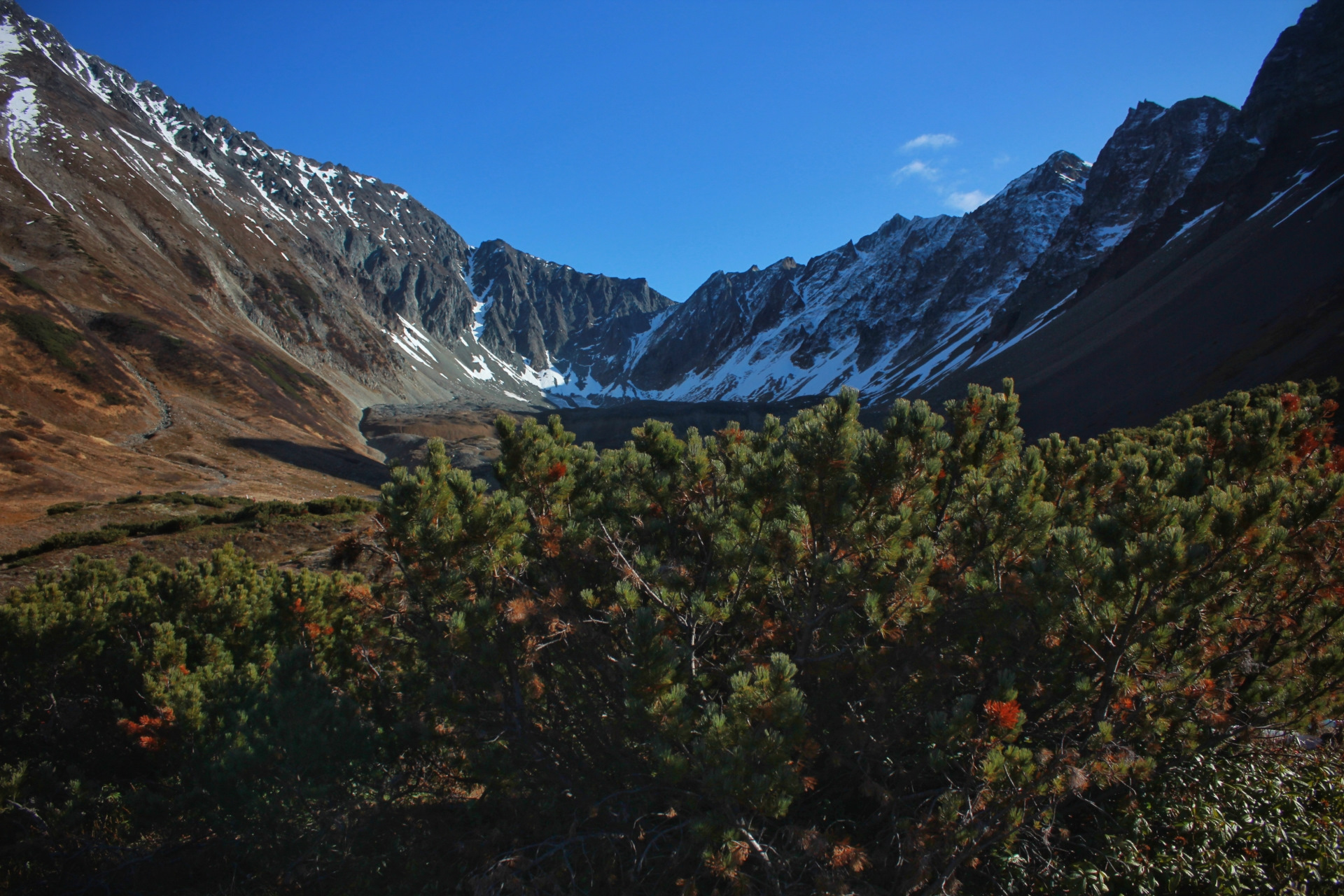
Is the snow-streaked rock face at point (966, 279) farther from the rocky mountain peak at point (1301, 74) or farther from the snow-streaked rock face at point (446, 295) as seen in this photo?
the rocky mountain peak at point (1301, 74)

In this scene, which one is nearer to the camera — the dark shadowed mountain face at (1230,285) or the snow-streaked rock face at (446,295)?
the dark shadowed mountain face at (1230,285)

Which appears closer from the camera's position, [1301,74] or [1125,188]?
[1301,74]

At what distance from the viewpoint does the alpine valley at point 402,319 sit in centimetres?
3997

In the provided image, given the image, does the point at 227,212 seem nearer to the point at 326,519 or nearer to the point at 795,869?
the point at 326,519

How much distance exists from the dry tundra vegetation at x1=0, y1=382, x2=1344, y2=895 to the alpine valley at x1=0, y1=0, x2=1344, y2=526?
24.7 meters

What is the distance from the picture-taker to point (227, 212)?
118m

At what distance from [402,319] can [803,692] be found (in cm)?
19343

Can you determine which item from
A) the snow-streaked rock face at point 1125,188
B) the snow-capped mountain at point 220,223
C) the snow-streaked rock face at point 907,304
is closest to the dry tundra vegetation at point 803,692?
the snow-capped mountain at point 220,223

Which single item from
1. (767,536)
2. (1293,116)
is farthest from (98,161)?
(1293,116)

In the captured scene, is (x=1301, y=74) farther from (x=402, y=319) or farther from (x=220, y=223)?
(x=402, y=319)

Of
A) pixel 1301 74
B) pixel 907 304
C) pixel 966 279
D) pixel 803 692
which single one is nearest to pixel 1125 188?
pixel 966 279

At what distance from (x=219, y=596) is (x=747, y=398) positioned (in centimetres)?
15049

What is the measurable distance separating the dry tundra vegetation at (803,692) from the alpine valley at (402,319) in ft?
81.0

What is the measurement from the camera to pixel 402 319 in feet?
576
